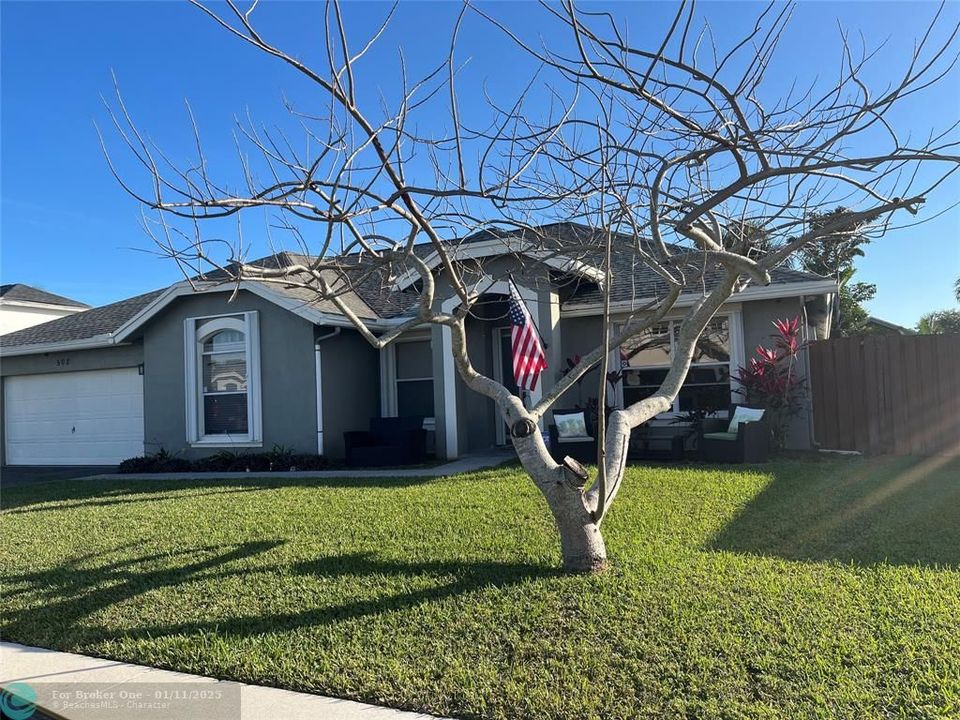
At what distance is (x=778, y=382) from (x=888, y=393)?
1.74 metres

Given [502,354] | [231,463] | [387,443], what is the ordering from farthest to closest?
[502,354] < [231,463] < [387,443]

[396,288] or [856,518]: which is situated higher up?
[396,288]

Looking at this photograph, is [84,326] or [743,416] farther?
[84,326]

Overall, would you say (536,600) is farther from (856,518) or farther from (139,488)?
(139,488)

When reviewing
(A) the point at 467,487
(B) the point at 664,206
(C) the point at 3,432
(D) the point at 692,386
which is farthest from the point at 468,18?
(C) the point at 3,432

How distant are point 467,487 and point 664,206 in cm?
489

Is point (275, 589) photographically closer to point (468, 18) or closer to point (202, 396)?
point (468, 18)

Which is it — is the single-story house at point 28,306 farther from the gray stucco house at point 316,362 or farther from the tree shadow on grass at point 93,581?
the tree shadow on grass at point 93,581

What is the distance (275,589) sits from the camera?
18.4 ft

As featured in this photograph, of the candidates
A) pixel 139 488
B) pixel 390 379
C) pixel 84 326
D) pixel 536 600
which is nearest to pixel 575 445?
pixel 390 379

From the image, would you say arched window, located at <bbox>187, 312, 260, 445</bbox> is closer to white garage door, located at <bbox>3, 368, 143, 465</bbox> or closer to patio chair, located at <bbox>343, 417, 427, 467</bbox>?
white garage door, located at <bbox>3, 368, 143, 465</bbox>

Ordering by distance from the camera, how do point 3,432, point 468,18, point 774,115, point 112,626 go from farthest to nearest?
point 3,432, point 774,115, point 468,18, point 112,626

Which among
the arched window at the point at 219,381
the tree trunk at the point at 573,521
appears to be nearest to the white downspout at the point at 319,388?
the arched window at the point at 219,381

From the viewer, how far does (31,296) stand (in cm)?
2469
